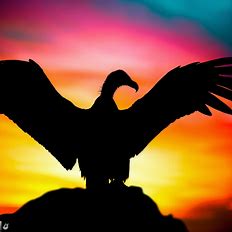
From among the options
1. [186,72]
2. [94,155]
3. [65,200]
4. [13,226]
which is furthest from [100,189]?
[186,72]

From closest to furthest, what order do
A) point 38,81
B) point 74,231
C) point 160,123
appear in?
point 74,231
point 38,81
point 160,123

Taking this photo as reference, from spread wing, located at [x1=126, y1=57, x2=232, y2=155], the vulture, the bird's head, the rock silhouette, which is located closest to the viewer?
the rock silhouette

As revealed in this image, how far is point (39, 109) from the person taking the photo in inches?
462

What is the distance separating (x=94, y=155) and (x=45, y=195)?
14.0 feet

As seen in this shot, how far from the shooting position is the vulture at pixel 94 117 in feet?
37.5

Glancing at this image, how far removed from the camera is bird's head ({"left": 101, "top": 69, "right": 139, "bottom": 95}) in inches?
458

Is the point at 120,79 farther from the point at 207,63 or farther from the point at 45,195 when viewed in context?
the point at 45,195

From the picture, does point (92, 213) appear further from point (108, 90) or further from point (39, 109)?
point (39, 109)

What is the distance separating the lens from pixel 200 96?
509 inches

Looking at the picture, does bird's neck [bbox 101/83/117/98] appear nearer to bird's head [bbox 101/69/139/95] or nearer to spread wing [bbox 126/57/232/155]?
bird's head [bbox 101/69/139/95]

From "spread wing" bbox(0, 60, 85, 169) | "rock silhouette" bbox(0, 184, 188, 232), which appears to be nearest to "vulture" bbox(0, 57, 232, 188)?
"spread wing" bbox(0, 60, 85, 169)

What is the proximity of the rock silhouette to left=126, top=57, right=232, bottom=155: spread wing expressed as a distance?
15.1 ft

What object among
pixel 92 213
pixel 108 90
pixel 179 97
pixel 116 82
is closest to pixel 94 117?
pixel 108 90

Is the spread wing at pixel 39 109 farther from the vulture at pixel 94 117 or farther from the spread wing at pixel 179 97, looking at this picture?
the spread wing at pixel 179 97
